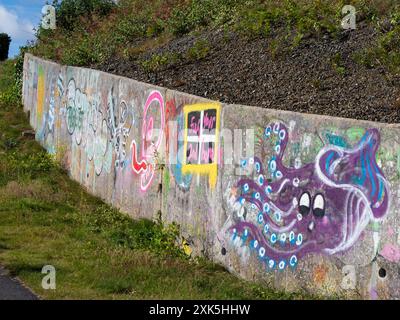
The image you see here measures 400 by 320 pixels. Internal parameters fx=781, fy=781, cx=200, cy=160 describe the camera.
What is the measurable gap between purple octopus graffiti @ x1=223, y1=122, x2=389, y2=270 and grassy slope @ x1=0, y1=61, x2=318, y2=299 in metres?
0.51

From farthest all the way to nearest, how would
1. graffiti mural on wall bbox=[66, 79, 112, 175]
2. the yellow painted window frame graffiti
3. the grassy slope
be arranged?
graffiti mural on wall bbox=[66, 79, 112, 175] → the yellow painted window frame graffiti → the grassy slope

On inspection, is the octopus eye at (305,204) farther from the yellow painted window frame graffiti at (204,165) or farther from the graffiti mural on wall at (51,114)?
the graffiti mural on wall at (51,114)

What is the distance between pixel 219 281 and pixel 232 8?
9.84m

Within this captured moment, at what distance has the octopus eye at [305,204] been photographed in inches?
294

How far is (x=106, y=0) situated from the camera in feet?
87.1

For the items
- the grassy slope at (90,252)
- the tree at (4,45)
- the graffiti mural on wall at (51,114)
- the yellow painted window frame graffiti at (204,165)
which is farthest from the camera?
the tree at (4,45)

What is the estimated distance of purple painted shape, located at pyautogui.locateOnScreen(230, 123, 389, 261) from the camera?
263 inches

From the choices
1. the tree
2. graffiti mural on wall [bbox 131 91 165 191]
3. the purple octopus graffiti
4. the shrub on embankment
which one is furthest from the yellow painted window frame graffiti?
the tree

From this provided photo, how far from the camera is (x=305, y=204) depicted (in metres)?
7.51

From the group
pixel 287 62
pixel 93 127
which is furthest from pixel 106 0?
pixel 287 62

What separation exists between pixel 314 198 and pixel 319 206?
0.12 m

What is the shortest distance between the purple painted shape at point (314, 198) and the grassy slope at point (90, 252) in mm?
564

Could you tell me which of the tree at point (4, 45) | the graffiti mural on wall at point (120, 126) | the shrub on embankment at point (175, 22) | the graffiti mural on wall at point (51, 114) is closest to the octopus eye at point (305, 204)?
the shrub on embankment at point (175, 22)

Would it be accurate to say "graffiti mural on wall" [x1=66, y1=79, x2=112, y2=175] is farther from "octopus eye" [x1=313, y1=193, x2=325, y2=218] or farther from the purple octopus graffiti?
"octopus eye" [x1=313, y1=193, x2=325, y2=218]
